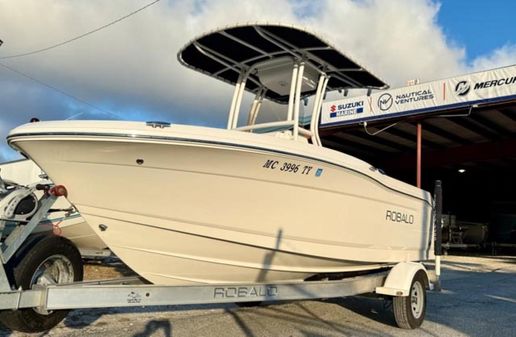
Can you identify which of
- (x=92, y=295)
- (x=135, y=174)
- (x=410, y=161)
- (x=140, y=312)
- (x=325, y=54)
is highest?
(x=410, y=161)

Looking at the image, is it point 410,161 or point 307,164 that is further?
point 410,161

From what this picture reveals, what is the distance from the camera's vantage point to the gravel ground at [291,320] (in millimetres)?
5133

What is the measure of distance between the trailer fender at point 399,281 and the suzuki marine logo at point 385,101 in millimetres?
8676

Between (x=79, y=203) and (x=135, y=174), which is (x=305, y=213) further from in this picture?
(x=79, y=203)

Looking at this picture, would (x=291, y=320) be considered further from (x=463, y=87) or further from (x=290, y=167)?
(x=463, y=87)

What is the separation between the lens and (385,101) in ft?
45.8

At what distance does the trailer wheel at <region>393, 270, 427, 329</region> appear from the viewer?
560cm

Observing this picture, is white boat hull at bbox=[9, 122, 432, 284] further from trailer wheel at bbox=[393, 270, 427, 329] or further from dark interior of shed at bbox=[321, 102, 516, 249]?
dark interior of shed at bbox=[321, 102, 516, 249]

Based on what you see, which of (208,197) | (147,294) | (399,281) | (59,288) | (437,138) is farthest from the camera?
(437,138)

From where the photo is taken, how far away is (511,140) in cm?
1742

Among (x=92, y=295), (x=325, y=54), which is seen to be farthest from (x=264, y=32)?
(x=92, y=295)

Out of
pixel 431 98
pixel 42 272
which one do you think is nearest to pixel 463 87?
pixel 431 98

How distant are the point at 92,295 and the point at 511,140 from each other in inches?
678

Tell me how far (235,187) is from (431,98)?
10.3m
